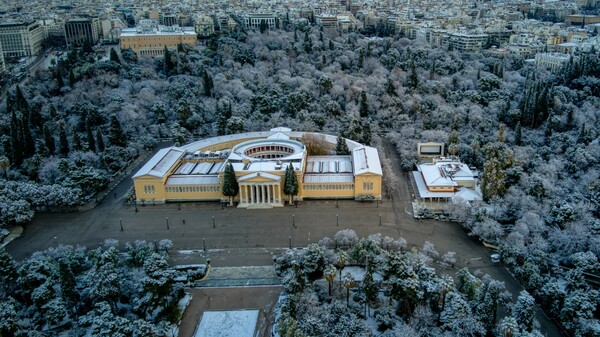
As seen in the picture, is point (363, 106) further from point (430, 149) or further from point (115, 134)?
point (115, 134)

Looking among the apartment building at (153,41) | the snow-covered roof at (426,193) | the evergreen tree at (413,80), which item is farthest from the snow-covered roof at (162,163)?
the apartment building at (153,41)

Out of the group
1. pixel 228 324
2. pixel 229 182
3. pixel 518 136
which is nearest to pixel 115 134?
pixel 229 182

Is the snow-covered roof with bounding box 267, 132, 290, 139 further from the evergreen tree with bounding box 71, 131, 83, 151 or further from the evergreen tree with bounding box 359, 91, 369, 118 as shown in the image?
the evergreen tree with bounding box 71, 131, 83, 151

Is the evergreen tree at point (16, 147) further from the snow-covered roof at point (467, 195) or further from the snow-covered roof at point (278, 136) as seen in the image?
the snow-covered roof at point (467, 195)

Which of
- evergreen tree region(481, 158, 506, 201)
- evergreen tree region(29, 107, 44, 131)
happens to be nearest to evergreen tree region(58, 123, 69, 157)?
evergreen tree region(29, 107, 44, 131)

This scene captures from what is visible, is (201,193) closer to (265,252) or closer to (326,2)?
(265,252)

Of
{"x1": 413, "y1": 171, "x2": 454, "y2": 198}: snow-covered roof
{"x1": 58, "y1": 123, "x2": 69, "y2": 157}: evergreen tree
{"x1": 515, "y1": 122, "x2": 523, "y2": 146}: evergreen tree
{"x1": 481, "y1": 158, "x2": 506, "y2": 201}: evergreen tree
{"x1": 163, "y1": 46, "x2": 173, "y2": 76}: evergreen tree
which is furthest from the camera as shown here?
{"x1": 163, "y1": 46, "x2": 173, "y2": 76}: evergreen tree

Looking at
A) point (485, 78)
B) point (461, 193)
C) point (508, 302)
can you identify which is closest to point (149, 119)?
point (461, 193)
